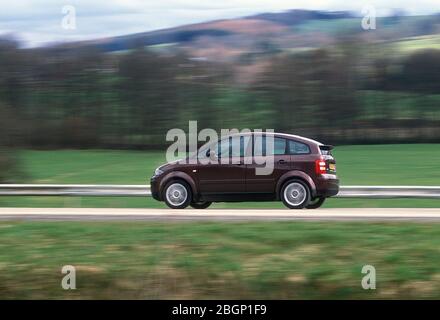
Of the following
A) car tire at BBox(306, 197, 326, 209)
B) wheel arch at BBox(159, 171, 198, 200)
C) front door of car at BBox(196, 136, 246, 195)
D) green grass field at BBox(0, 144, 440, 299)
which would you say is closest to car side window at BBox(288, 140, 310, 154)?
front door of car at BBox(196, 136, 246, 195)

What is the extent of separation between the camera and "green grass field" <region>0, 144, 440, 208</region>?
20.9 metres

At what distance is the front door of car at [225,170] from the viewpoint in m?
15.6

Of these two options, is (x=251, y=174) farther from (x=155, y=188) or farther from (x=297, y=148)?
(x=155, y=188)

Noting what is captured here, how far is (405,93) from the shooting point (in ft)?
182

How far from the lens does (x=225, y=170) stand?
51.3ft

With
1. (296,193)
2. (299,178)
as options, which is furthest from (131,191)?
(299,178)

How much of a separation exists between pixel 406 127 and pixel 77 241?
37602mm

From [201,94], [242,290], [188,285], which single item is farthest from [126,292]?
[201,94]

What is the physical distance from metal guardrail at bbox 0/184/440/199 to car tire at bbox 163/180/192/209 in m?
1.97

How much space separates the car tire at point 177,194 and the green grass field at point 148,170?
91.8 inches

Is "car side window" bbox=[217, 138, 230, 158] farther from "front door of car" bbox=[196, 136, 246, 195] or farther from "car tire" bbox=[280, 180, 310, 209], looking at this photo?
"car tire" bbox=[280, 180, 310, 209]

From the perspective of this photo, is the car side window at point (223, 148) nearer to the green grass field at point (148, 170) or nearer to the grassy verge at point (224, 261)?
the green grass field at point (148, 170)

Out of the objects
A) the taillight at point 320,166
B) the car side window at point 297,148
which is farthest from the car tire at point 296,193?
the car side window at point 297,148
